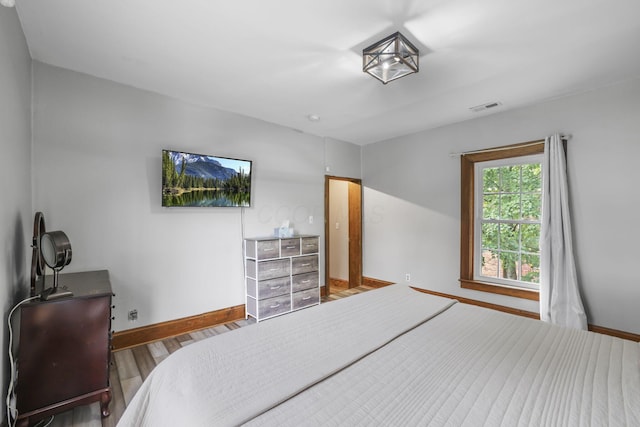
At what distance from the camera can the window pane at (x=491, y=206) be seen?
3676mm

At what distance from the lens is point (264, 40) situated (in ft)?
6.79

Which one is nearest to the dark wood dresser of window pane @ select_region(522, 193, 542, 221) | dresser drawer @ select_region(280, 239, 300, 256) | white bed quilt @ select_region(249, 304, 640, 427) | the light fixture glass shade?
white bed quilt @ select_region(249, 304, 640, 427)

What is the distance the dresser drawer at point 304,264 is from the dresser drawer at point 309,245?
7 cm

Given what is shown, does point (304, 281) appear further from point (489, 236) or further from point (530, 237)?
point (530, 237)

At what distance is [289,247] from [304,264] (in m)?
0.36

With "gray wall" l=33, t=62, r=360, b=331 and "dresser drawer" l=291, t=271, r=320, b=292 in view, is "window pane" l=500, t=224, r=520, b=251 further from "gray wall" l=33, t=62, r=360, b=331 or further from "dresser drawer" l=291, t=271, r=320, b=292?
"gray wall" l=33, t=62, r=360, b=331

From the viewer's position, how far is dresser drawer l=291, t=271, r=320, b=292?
3.75 meters

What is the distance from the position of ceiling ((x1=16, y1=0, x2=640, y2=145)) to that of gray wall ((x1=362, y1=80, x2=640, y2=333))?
292mm

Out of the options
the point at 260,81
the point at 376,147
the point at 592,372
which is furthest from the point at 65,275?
the point at 376,147

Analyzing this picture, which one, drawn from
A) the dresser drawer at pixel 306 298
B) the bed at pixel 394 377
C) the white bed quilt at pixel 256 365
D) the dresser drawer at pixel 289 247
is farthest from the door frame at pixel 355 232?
the bed at pixel 394 377

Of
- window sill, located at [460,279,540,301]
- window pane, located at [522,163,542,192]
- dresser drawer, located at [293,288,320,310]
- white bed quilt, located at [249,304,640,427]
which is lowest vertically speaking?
dresser drawer, located at [293,288,320,310]

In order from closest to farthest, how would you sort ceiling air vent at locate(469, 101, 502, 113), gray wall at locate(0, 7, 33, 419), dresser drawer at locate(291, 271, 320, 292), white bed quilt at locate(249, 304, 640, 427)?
white bed quilt at locate(249, 304, 640, 427) → gray wall at locate(0, 7, 33, 419) → ceiling air vent at locate(469, 101, 502, 113) → dresser drawer at locate(291, 271, 320, 292)

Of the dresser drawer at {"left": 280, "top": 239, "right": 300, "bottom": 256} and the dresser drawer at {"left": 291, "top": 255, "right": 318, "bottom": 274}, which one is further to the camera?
the dresser drawer at {"left": 291, "top": 255, "right": 318, "bottom": 274}

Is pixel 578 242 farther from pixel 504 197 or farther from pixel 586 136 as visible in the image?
pixel 586 136
